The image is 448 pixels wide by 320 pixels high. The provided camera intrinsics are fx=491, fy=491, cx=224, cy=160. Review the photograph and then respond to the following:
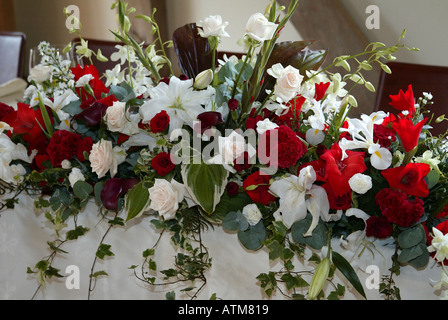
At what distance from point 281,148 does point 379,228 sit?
0.60ft

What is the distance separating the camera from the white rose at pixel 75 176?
2.85 feet

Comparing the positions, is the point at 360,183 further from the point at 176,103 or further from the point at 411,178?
the point at 176,103

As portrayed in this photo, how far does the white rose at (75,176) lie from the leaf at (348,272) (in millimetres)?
456

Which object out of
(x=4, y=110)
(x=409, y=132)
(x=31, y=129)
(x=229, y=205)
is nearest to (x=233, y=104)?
(x=229, y=205)

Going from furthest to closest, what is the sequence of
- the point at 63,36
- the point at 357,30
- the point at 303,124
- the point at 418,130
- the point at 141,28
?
1. the point at 63,36
2. the point at 141,28
3. the point at 357,30
4. the point at 303,124
5. the point at 418,130

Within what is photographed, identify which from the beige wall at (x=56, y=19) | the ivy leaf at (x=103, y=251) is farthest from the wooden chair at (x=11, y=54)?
the ivy leaf at (x=103, y=251)

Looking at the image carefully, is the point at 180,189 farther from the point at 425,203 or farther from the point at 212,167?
the point at 425,203

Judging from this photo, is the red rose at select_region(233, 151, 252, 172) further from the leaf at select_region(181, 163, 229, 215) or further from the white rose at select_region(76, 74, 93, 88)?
the white rose at select_region(76, 74, 93, 88)

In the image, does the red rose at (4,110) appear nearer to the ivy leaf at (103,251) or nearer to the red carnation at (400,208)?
the ivy leaf at (103,251)

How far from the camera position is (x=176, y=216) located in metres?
0.84

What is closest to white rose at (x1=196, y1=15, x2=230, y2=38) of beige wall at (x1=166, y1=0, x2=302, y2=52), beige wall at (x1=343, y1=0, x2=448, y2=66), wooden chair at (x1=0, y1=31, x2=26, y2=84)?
beige wall at (x1=343, y1=0, x2=448, y2=66)

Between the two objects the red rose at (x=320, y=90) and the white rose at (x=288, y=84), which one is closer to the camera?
the white rose at (x=288, y=84)

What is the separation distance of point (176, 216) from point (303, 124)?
267 millimetres
